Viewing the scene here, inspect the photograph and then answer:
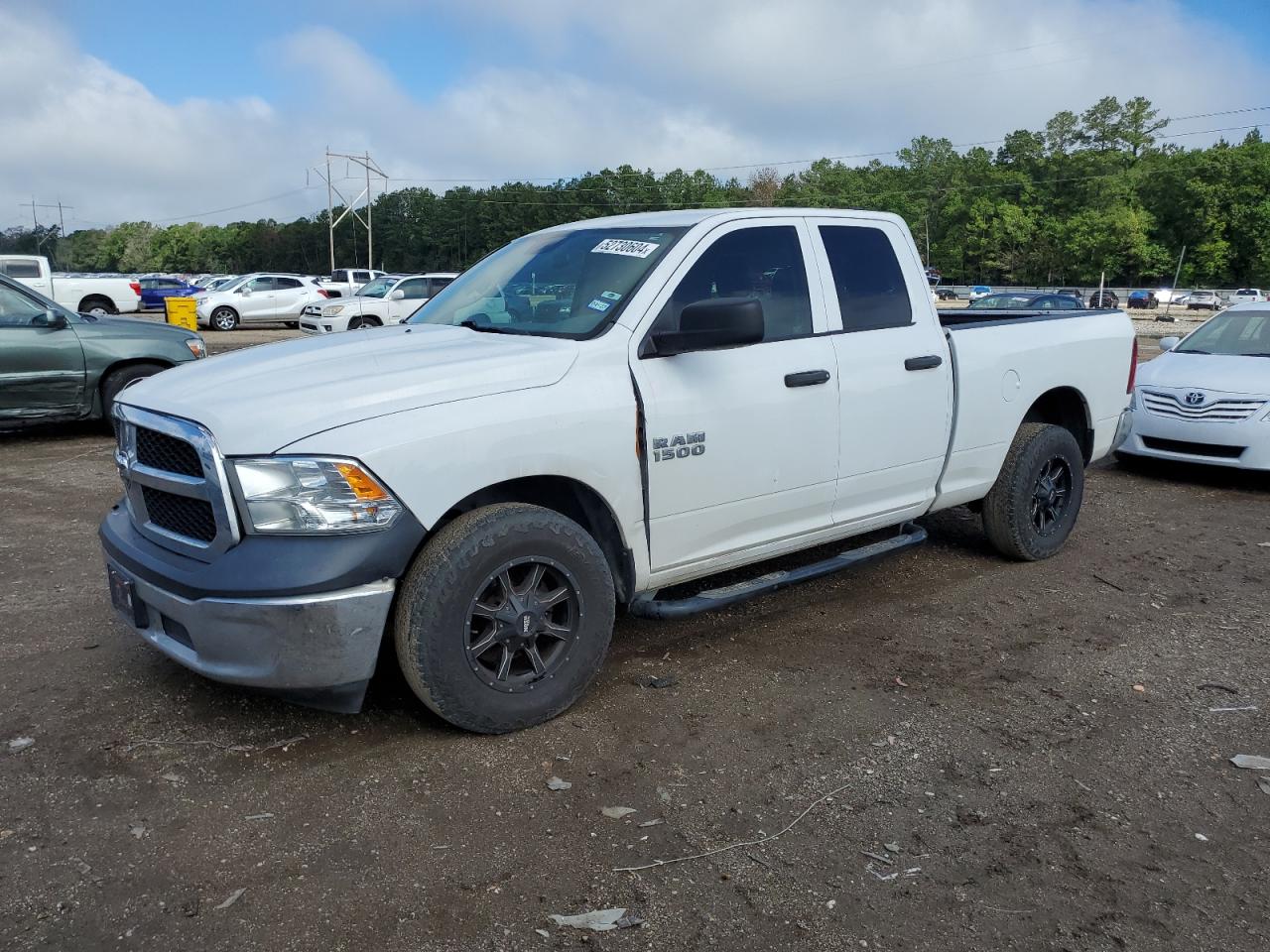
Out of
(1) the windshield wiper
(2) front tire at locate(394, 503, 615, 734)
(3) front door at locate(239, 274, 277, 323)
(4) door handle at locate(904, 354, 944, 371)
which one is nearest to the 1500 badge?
(2) front tire at locate(394, 503, 615, 734)

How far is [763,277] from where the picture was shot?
14.5 ft

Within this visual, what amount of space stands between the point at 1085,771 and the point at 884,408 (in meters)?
1.85

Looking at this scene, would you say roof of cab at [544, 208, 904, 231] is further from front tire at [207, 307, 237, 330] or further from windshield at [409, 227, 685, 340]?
front tire at [207, 307, 237, 330]

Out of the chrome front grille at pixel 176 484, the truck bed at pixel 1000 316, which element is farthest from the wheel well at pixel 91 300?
the chrome front grille at pixel 176 484

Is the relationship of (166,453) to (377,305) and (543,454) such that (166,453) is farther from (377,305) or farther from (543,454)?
(377,305)

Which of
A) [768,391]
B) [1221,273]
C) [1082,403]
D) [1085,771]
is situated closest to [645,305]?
[768,391]

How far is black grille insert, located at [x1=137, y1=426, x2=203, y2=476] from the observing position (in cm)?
335

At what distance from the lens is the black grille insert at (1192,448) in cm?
816

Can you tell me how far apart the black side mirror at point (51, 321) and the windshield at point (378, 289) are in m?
Answer: 15.0

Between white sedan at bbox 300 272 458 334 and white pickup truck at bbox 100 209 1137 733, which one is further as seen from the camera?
white sedan at bbox 300 272 458 334

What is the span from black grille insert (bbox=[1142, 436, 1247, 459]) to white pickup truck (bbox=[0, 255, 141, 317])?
23605mm

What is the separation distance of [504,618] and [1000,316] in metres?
4.08

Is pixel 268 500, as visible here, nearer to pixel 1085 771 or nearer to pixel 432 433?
pixel 432 433

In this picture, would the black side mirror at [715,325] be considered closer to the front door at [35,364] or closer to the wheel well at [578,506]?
the wheel well at [578,506]
